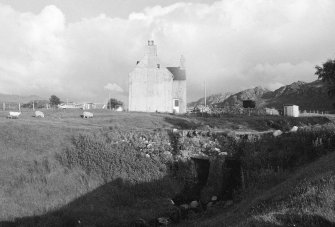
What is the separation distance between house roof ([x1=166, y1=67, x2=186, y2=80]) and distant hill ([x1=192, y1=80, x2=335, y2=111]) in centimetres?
5042

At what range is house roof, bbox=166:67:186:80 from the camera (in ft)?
217

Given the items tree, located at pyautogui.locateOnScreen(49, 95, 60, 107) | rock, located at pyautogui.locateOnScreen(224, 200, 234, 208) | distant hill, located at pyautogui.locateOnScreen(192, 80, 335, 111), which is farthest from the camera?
distant hill, located at pyautogui.locateOnScreen(192, 80, 335, 111)

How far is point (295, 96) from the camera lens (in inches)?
5965

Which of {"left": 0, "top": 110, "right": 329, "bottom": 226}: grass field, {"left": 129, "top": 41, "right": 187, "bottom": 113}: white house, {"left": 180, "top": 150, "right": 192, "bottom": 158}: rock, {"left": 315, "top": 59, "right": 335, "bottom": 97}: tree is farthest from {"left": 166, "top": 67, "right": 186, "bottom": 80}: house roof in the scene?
{"left": 180, "top": 150, "right": 192, "bottom": 158}: rock

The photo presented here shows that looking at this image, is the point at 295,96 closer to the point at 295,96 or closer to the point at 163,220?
the point at 295,96

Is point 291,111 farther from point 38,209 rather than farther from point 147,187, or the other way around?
point 38,209

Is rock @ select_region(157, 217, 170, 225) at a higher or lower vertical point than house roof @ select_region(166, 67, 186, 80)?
lower

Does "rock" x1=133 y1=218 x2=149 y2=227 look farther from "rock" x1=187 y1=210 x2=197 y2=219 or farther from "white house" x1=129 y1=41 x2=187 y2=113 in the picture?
"white house" x1=129 y1=41 x2=187 y2=113

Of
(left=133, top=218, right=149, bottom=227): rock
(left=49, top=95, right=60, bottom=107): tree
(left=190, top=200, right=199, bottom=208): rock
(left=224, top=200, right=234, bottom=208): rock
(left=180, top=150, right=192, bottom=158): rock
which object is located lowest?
(left=133, top=218, right=149, bottom=227): rock

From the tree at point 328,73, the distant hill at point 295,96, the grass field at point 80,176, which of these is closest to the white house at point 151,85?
the tree at point 328,73

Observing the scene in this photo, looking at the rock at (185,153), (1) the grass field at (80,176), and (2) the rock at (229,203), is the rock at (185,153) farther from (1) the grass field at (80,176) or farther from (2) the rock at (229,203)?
(2) the rock at (229,203)

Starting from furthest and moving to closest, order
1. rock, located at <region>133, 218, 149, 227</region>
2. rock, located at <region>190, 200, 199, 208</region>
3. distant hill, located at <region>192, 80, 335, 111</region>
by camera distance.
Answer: distant hill, located at <region>192, 80, 335, 111</region>, rock, located at <region>190, 200, 199, 208</region>, rock, located at <region>133, 218, 149, 227</region>

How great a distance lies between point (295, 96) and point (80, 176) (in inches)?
5443

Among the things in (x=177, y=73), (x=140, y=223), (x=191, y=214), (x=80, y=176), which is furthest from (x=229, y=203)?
(x=177, y=73)
